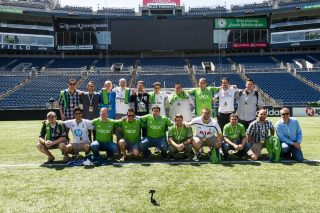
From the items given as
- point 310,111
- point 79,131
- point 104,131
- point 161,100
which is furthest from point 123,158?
point 310,111

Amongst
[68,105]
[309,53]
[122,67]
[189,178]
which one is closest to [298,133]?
[189,178]

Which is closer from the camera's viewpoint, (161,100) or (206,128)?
(206,128)

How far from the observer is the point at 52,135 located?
8.58 metres

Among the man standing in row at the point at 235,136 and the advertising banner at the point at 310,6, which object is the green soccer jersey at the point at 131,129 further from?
the advertising banner at the point at 310,6

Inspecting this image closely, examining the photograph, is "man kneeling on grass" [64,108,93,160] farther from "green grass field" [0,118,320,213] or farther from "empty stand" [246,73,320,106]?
"empty stand" [246,73,320,106]

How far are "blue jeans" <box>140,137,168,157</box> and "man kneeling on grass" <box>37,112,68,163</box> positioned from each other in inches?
73.6

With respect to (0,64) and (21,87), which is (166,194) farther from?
(0,64)

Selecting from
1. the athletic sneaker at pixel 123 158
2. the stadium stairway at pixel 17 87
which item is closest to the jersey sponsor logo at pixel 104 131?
the athletic sneaker at pixel 123 158

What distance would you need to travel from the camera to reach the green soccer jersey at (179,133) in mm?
8719

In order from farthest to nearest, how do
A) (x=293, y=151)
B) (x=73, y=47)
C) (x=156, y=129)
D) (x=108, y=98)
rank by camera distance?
(x=73, y=47) → (x=108, y=98) → (x=156, y=129) → (x=293, y=151)

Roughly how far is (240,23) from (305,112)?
2010 cm

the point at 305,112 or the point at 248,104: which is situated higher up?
the point at 248,104

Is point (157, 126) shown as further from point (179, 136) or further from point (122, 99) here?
point (122, 99)

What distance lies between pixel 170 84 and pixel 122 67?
29.0 feet
